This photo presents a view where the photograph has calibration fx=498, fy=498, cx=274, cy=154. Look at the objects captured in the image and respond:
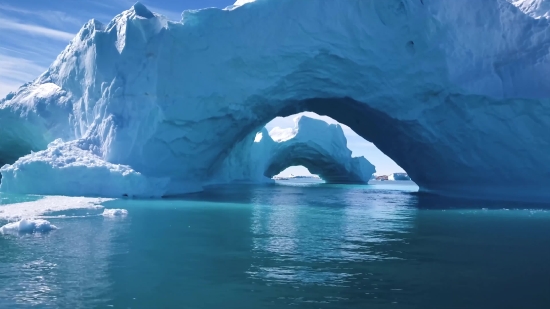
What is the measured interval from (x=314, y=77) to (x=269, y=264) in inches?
429

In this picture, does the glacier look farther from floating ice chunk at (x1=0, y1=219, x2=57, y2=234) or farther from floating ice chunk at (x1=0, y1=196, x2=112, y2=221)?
floating ice chunk at (x1=0, y1=219, x2=57, y2=234)

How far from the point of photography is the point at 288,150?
32.9 meters

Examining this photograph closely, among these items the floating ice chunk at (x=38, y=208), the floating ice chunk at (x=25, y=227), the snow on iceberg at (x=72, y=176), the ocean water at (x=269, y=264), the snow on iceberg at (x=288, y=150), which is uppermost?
the snow on iceberg at (x=288, y=150)

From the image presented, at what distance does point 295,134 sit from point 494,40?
54.8 ft

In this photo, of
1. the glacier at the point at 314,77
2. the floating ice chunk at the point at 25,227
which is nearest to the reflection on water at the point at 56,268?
the floating ice chunk at the point at 25,227

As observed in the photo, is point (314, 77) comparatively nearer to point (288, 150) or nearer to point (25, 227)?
point (25, 227)

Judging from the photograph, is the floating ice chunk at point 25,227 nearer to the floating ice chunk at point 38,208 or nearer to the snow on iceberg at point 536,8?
the floating ice chunk at point 38,208

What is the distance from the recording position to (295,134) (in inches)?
1211

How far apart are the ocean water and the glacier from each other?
6.19m

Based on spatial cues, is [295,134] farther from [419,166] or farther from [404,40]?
[404,40]

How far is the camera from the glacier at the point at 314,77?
1423cm

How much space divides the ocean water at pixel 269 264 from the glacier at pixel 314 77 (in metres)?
6.19

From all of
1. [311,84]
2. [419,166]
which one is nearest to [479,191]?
[419,166]

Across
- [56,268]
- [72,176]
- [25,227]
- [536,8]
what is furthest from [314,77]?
[56,268]
